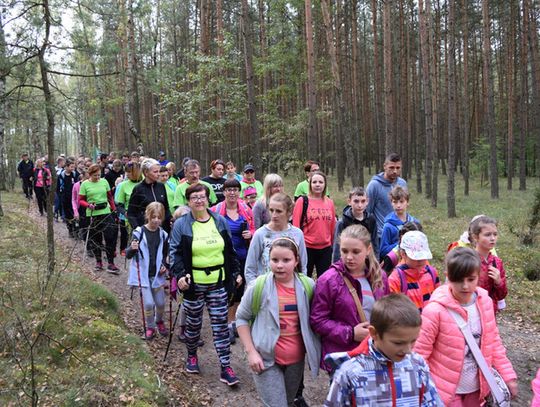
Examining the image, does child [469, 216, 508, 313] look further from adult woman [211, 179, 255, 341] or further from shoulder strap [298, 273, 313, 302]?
adult woman [211, 179, 255, 341]

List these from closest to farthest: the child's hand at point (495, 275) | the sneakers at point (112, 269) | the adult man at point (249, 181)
→ the child's hand at point (495, 275)
the adult man at point (249, 181)
the sneakers at point (112, 269)

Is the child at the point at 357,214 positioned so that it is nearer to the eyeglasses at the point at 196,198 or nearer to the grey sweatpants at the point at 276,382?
the eyeglasses at the point at 196,198

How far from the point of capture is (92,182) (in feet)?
27.6

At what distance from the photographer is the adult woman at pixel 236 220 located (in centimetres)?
566

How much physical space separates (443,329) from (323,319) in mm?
792

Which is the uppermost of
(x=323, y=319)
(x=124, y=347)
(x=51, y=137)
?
(x=51, y=137)

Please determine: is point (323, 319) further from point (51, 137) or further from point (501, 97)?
point (501, 97)

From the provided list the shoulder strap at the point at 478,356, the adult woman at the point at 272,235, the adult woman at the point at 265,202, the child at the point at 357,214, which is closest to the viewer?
the shoulder strap at the point at 478,356

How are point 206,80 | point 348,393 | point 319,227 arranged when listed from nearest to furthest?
point 348,393 < point 319,227 < point 206,80

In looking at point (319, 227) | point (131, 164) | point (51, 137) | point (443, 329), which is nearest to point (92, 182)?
point (131, 164)

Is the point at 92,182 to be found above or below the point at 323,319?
above

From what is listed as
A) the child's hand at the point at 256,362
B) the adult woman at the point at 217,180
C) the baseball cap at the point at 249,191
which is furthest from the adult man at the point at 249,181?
the child's hand at the point at 256,362

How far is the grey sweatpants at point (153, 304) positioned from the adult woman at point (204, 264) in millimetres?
1157

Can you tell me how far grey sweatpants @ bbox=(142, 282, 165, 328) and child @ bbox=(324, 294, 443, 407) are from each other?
395cm
